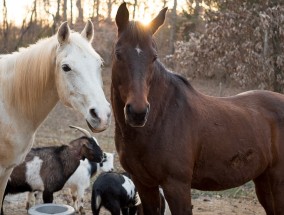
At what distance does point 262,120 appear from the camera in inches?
133

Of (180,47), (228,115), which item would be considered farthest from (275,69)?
(228,115)

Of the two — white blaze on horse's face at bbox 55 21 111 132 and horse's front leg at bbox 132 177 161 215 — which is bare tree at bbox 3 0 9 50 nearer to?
white blaze on horse's face at bbox 55 21 111 132

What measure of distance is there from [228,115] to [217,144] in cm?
29

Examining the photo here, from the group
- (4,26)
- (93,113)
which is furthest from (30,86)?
(4,26)

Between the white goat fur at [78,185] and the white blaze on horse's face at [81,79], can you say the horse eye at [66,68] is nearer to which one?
the white blaze on horse's face at [81,79]

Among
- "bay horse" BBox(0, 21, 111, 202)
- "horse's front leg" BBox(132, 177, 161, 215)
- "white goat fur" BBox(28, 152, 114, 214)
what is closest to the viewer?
"bay horse" BBox(0, 21, 111, 202)

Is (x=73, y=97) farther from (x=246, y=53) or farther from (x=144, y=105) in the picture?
(x=246, y=53)

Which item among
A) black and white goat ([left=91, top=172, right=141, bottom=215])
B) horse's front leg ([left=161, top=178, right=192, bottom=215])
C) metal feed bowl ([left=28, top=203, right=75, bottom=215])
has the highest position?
horse's front leg ([left=161, top=178, right=192, bottom=215])

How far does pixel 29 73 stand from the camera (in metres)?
3.24

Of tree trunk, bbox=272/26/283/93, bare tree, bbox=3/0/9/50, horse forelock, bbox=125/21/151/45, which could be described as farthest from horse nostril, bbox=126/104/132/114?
bare tree, bbox=3/0/9/50

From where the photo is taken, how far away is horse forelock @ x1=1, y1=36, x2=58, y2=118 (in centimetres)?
316

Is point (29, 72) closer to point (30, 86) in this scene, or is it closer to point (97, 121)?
point (30, 86)

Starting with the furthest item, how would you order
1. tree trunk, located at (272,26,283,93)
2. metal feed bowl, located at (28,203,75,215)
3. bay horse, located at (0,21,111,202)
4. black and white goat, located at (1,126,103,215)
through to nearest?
tree trunk, located at (272,26,283,93) → black and white goat, located at (1,126,103,215) → metal feed bowl, located at (28,203,75,215) → bay horse, located at (0,21,111,202)

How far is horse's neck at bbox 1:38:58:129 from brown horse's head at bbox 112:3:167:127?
0.70 m
